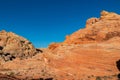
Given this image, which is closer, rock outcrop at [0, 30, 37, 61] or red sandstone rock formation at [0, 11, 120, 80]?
red sandstone rock formation at [0, 11, 120, 80]

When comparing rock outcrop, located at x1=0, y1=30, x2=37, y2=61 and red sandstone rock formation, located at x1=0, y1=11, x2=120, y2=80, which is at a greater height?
rock outcrop, located at x1=0, y1=30, x2=37, y2=61

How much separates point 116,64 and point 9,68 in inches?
621

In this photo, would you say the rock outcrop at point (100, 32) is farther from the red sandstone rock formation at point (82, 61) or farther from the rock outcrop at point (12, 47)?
the rock outcrop at point (12, 47)

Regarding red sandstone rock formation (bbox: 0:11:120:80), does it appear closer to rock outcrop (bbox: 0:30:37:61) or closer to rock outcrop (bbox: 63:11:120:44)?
rock outcrop (bbox: 63:11:120:44)

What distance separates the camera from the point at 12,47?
158ft

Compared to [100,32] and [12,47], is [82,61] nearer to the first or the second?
[100,32]

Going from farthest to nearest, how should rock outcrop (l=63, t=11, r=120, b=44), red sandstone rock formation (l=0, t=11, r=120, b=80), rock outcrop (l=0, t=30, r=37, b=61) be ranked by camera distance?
rock outcrop (l=0, t=30, r=37, b=61) < rock outcrop (l=63, t=11, r=120, b=44) < red sandstone rock formation (l=0, t=11, r=120, b=80)

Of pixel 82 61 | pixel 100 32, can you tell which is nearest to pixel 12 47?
pixel 82 61

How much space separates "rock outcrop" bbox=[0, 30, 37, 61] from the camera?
47106 millimetres

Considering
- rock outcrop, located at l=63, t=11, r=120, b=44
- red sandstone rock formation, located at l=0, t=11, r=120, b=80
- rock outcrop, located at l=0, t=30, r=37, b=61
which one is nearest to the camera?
red sandstone rock formation, located at l=0, t=11, r=120, b=80

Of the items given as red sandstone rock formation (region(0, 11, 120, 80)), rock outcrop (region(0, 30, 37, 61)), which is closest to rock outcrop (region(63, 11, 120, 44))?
red sandstone rock formation (region(0, 11, 120, 80))

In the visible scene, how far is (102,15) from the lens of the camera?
151 feet

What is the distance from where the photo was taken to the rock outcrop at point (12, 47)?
47106 mm

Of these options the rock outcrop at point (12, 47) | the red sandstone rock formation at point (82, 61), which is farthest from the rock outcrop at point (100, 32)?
the rock outcrop at point (12, 47)
